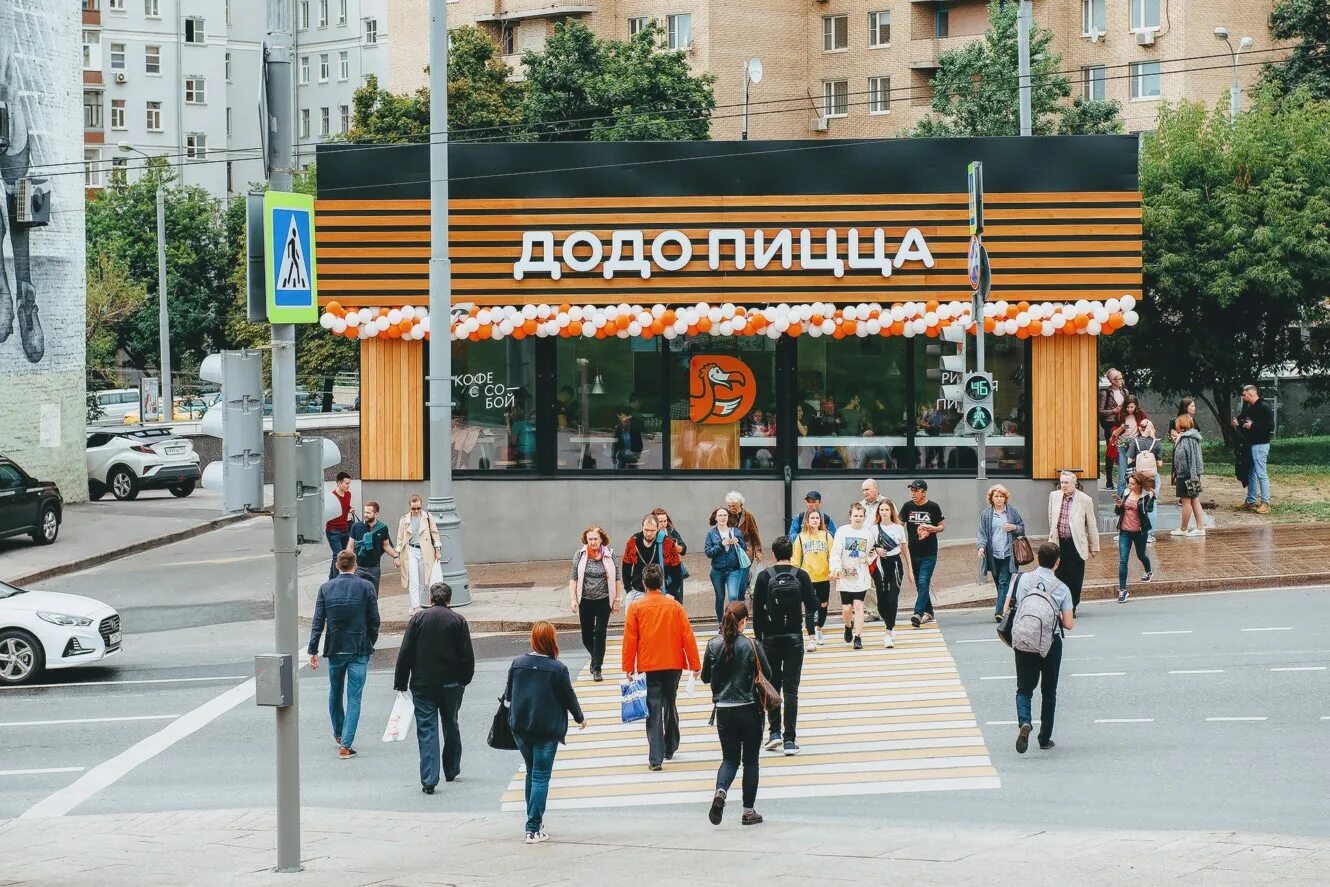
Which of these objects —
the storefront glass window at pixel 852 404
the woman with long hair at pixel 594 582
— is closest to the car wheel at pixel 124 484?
the storefront glass window at pixel 852 404

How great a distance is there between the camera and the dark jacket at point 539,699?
1216 cm

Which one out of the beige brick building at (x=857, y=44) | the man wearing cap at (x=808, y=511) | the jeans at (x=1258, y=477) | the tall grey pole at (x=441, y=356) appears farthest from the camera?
the beige brick building at (x=857, y=44)

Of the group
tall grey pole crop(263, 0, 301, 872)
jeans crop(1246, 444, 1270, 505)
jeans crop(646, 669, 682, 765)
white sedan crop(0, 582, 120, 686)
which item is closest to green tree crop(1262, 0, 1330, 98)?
jeans crop(1246, 444, 1270, 505)

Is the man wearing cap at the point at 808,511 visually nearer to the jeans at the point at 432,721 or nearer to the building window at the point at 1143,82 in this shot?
the jeans at the point at 432,721

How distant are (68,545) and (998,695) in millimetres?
22032

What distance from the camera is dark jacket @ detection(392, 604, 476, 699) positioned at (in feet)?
44.5

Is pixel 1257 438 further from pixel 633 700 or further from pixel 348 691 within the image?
pixel 348 691

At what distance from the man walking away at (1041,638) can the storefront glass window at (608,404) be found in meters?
13.3

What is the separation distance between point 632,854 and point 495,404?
16.2 m

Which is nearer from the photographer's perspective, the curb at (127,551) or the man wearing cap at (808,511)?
the man wearing cap at (808,511)

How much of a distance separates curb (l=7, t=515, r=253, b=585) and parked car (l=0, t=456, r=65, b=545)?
1.52 m

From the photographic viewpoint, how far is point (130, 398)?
69.9m

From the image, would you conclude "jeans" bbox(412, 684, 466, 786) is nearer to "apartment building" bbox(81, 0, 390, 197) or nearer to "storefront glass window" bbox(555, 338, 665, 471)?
"storefront glass window" bbox(555, 338, 665, 471)

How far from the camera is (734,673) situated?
12273 millimetres
